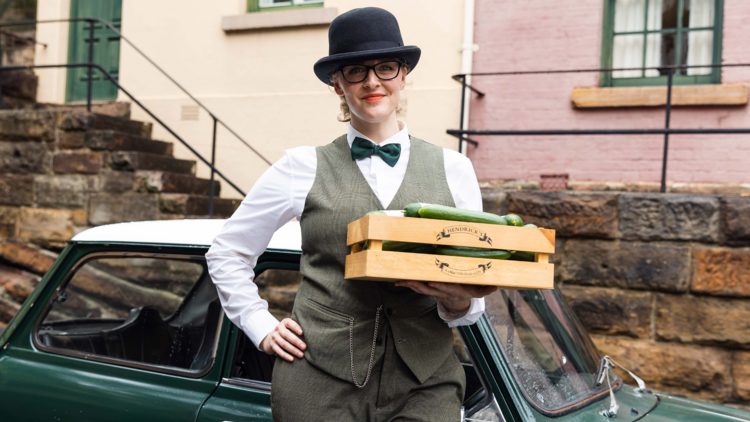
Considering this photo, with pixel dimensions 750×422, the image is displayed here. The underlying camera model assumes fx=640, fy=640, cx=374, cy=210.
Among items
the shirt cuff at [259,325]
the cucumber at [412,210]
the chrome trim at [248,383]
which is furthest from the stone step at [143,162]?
the cucumber at [412,210]

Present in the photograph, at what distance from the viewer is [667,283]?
499cm

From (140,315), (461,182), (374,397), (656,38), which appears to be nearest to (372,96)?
(461,182)

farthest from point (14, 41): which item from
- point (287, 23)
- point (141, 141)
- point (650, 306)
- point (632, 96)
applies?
point (650, 306)

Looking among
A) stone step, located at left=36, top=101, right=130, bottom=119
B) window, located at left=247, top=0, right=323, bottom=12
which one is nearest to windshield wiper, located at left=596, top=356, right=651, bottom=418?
window, located at left=247, top=0, right=323, bottom=12

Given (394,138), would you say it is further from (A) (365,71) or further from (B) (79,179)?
(B) (79,179)

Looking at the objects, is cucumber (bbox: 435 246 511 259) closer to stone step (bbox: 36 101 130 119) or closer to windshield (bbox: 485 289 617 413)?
windshield (bbox: 485 289 617 413)

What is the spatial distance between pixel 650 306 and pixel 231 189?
16.4 feet

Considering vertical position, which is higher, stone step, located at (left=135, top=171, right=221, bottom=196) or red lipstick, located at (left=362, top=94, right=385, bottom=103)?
red lipstick, located at (left=362, top=94, right=385, bottom=103)

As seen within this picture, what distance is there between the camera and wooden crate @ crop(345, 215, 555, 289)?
5.16 feet

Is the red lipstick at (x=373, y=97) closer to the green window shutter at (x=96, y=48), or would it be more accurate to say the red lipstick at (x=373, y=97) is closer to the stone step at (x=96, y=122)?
the stone step at (x=96, y=122)

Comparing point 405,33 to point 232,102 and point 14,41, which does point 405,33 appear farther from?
point 14,41

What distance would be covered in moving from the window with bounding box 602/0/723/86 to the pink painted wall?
21 cm

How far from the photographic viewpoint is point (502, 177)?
6.48 m

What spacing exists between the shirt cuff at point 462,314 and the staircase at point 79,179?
5590mm
